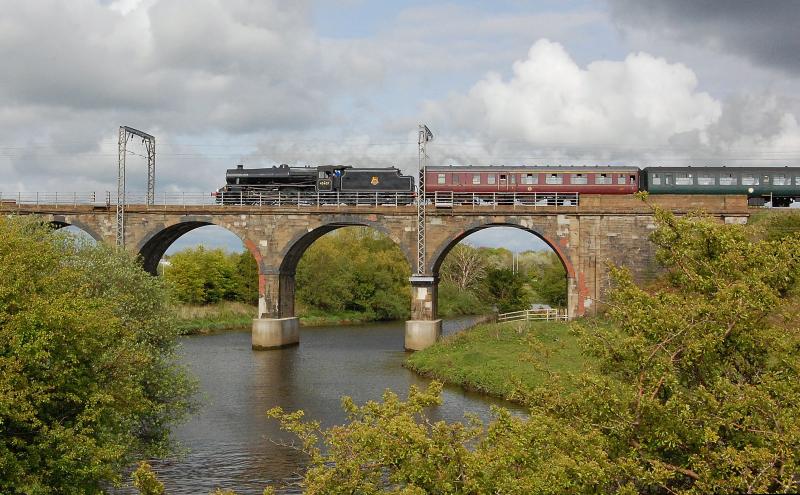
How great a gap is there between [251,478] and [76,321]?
8.09 meters

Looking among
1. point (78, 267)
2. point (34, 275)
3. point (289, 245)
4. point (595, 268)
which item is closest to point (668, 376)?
point (34, 275)

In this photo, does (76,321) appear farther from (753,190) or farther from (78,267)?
(753,190)

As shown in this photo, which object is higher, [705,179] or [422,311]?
[705,179]

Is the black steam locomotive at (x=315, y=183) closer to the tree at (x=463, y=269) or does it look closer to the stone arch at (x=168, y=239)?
the stone arch at (x=168, y=239)

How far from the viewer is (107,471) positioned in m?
14.6

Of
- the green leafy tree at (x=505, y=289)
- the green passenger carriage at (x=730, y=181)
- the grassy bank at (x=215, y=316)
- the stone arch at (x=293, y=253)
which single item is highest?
the green passenger carriage at (x=730, y=181)

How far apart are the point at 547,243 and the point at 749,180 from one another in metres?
15.0

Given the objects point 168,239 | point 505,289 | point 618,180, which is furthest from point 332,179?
point 505,289

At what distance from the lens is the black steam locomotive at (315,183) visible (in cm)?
5225

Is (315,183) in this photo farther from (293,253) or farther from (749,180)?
(749,180)

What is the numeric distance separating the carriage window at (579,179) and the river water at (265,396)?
16.3 metres

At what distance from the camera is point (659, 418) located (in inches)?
397

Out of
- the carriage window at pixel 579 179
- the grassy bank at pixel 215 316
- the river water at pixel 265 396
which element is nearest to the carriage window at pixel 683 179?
the carriage window at pixel 579 179

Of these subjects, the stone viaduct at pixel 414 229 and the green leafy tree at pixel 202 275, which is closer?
the stone viaduct at pixel 414 229
